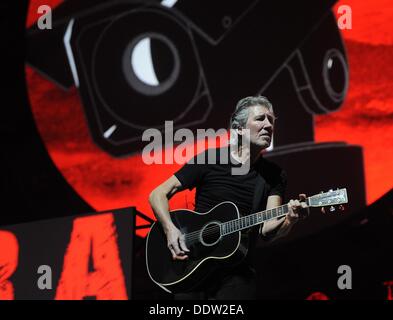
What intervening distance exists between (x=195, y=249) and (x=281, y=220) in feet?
1.59

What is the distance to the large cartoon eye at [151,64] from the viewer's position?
5602 mm

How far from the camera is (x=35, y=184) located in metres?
5.85

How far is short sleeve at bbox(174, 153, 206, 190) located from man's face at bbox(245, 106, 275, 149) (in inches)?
11.6

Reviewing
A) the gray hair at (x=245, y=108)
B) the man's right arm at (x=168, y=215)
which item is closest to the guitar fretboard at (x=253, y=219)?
the man's right arm at (x=168, y=215)

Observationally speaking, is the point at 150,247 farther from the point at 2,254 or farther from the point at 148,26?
the point at 148,26

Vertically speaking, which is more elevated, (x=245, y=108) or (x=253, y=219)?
(x=245, y=108)

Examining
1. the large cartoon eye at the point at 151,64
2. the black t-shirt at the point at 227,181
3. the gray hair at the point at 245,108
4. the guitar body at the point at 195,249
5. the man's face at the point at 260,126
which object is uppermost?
the large cartoon eye at the point at 151,64

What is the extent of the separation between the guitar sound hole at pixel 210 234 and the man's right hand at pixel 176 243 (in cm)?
11

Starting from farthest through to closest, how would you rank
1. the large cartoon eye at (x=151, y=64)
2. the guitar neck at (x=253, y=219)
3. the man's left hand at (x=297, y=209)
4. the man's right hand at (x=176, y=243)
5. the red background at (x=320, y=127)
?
the large cartoon eye at (x=151, y=64), the red background at (x=320, y=127), the man's right hand at (x=176, y=243), the guitar neck at (x=253, y=219), the man's left hand at (x=297, y=209)

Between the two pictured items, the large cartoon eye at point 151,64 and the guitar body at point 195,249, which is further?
the large cartoon eye at point 151,64

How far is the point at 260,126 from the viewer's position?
3076 millimetres

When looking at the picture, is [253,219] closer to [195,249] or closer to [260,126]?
[195,249]

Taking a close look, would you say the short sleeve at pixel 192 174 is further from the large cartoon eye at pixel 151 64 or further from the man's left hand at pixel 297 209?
the large cartoon eye at pixel 151 64

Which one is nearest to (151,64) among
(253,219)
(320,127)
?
(320,127)
